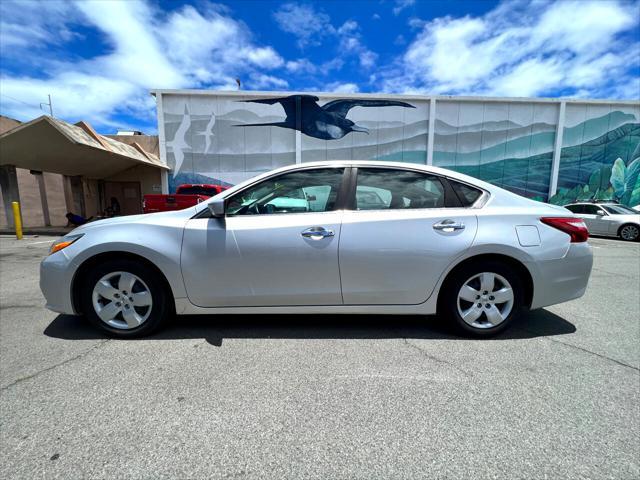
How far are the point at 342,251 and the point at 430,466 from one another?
1589 millimetres

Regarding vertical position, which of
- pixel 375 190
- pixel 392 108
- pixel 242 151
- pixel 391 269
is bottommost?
pixel 391 269

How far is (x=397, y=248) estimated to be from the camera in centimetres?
271

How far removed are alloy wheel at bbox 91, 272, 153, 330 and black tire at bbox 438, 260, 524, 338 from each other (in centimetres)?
270

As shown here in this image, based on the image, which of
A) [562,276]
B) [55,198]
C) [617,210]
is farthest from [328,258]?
[55,198]

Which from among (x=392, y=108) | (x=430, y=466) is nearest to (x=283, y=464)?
(x=430, y=466)

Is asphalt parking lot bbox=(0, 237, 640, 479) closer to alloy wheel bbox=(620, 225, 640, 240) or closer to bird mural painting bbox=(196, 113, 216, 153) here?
alloy wheel bbox=(620, 225, 640, 240)

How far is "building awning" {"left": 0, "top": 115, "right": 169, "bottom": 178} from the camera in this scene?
33.8ft

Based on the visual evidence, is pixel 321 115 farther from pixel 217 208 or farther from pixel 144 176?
pixel 217 208

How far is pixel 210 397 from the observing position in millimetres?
2016

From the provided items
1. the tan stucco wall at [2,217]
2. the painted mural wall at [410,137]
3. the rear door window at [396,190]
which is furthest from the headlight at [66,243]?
the tan stucco wall at [2,217]

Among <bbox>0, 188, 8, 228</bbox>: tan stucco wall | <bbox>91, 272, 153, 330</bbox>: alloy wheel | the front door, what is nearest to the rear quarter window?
the front door

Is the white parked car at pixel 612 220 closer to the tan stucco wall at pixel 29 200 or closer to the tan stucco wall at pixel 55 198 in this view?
the tan stucco wall at pixel 29 200

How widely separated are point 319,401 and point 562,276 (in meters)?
2.48

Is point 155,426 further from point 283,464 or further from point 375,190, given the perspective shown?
point 375,190
